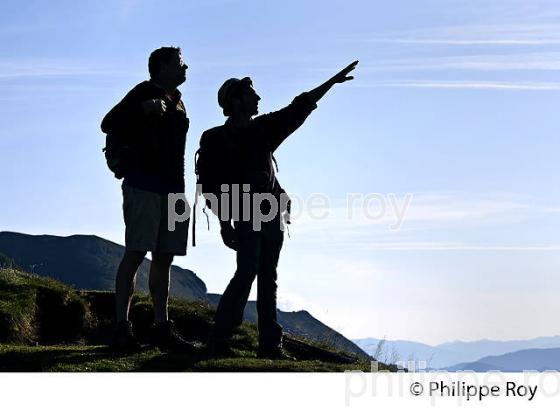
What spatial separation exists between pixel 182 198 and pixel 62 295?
448 centimetres

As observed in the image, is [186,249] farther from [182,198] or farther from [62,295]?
[62,295]

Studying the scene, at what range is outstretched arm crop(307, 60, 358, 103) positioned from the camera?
8922 millimetres

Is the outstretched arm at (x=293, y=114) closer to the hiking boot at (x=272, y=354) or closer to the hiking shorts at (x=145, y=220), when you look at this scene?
the hiking shorts at (x=145, y=220)

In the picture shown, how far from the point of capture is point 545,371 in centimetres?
759

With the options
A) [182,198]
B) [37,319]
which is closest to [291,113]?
[182,198]

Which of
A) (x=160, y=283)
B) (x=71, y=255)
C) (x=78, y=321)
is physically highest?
(x=71, y=255)

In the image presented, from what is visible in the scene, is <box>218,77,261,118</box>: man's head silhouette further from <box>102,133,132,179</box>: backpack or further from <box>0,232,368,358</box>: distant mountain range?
<box>0,232,368,358</box>: distant mountain range

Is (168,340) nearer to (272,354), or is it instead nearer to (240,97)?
(272,354)

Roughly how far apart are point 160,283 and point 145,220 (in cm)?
76

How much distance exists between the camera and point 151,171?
8.59 meters

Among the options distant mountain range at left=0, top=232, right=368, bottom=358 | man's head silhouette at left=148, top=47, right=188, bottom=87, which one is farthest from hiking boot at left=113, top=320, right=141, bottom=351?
distant mountain range at left=0, top=232, right=368, bottom=358

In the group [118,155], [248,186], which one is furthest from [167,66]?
[248,186]
